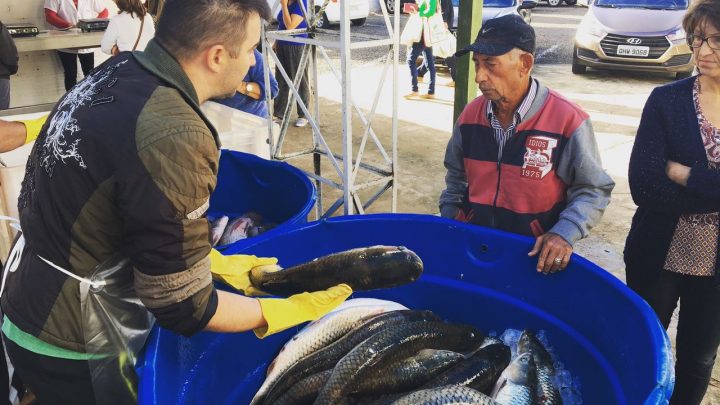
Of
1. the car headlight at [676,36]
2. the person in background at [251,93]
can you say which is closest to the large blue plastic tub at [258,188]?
the person in background at [251,93]

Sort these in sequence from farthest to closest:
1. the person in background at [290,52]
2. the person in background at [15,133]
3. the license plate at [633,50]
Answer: the license plate at [633,50], the person in background at [290,52], the person in background at [15,133]

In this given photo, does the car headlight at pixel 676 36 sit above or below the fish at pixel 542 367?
above

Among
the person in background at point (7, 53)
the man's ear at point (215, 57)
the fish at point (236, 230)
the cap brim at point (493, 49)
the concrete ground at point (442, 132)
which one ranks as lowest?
the concrete ground at point (442, 132)

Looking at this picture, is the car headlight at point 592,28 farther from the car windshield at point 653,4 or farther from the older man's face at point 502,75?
the older man's face at point 502,75

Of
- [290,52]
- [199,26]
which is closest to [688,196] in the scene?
[199,26]

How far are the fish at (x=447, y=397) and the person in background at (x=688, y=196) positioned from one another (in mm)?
1231

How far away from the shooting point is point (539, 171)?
2.47 m

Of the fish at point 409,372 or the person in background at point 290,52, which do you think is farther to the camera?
the person in background at point 290,52

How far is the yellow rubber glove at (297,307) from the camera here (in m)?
1.90

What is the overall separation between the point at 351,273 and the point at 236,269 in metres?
0.47

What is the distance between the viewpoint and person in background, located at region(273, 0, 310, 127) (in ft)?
23.1

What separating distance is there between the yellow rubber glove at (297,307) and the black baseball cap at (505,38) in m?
1.19

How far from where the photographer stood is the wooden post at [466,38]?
16.4 feet

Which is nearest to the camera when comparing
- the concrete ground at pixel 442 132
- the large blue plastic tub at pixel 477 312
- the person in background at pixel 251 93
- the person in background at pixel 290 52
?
the large blue plastic tub at pixel 477 312
